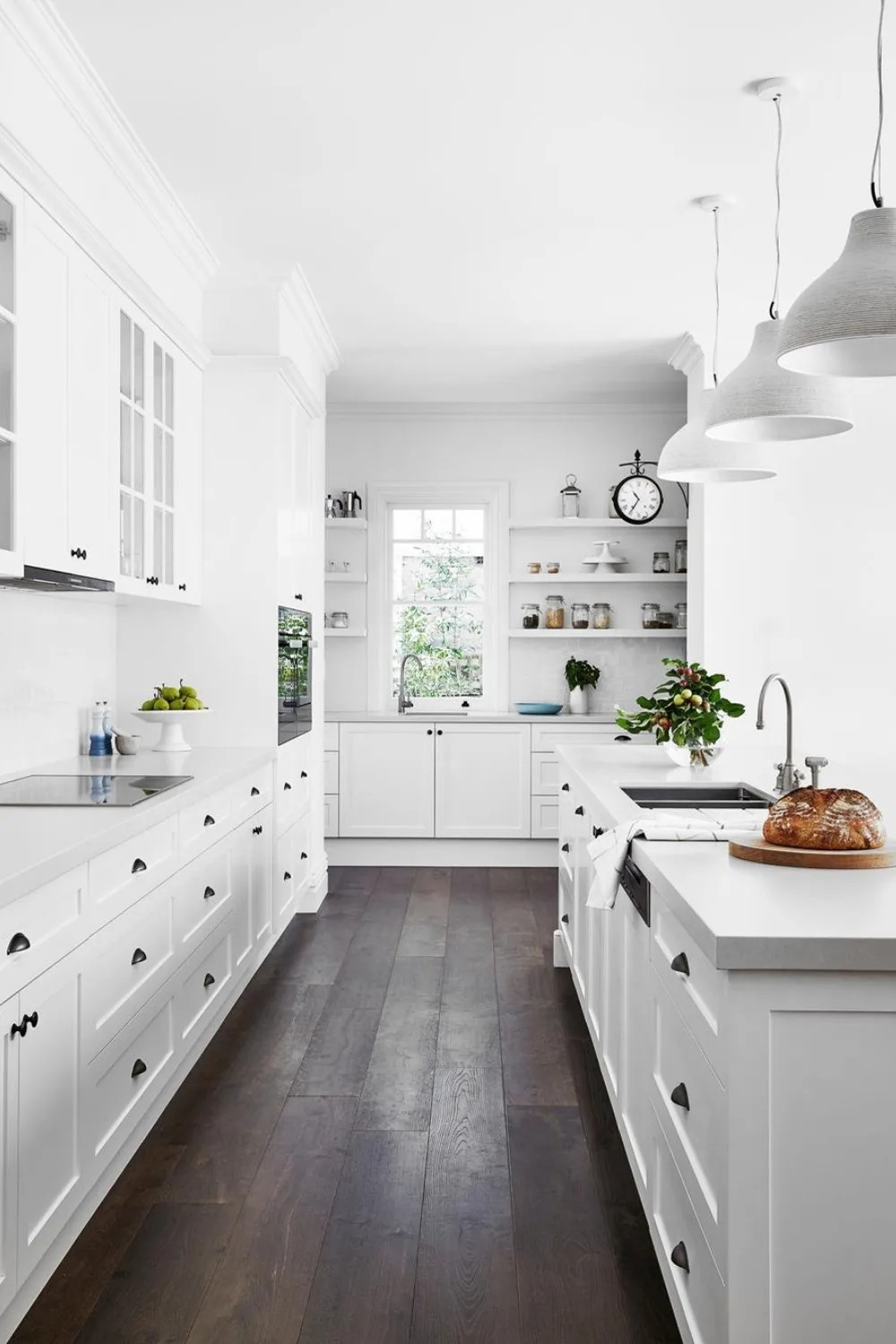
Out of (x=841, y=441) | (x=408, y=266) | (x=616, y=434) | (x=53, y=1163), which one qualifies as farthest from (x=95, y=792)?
(x=616, y=434)

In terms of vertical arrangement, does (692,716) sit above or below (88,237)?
below

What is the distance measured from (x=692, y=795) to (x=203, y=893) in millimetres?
1480

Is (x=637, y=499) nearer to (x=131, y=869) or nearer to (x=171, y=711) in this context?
(x=171, y=711)

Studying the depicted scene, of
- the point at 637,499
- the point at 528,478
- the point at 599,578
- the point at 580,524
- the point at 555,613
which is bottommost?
the point at 555,613

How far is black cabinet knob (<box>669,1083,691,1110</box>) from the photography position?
168 centimetres

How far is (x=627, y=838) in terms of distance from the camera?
216 centimetres

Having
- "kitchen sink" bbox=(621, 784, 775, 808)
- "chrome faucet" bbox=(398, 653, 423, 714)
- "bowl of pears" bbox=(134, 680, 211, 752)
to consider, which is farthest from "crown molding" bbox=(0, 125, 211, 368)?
"chrome faucet" bbox=(398, 653, 423, 714)

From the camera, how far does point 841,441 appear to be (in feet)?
11.9

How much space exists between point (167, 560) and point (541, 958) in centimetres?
212

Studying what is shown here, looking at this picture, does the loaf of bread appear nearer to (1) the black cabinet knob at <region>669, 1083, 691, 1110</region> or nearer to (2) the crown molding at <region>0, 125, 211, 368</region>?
(1) the black cabinet knob at <region>669, 1083, 691, 1110</region>

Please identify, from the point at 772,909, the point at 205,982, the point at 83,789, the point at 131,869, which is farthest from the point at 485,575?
the point at 772,909

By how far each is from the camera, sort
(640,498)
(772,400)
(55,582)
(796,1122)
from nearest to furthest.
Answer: (796,1122)
(772,400)
(55,582)
(640,498)

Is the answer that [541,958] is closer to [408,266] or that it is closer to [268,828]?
[268,828]

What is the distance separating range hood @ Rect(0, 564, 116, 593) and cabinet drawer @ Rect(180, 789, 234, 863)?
0.69m
